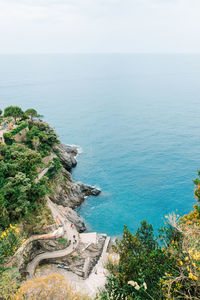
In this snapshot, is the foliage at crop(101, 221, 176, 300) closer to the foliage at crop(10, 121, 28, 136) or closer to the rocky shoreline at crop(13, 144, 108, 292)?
the rocky shoreline at crop(13, 144, 108, 292)

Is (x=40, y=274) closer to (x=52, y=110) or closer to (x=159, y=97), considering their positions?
(x=52, y=110)

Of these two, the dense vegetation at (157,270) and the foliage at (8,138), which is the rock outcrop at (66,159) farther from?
the dense vegetation at (157,270)

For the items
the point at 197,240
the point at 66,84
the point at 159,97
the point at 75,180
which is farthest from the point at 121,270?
the point at 66,84

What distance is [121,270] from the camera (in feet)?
70.6

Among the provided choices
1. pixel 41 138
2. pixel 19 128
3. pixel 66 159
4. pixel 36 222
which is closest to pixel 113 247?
pixel 36 222

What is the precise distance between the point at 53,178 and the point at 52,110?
76621mm

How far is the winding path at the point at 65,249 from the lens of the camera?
36.1m

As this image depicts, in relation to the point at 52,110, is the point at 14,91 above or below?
above

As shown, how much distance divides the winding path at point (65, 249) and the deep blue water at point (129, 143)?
323 inches

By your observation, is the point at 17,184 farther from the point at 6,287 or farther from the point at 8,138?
Result: the point at 6,287

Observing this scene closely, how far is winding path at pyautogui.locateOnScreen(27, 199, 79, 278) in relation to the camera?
36.1m

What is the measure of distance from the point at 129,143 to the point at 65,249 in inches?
2070

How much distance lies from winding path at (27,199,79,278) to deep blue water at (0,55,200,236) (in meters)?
8.21

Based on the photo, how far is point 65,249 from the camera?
39.1 meters
